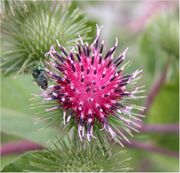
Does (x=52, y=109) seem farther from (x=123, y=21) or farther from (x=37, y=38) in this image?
(x=123, y=21)

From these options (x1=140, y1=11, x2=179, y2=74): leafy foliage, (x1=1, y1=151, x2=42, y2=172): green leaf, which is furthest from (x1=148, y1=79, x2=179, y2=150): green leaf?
(x1=1, y1=151, x2=42, y2=172): green leaf

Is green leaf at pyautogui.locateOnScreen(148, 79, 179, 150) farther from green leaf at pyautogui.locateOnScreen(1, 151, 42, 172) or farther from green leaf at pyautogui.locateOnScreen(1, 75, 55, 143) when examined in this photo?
green leaf at pyautogui.locateOnScreen(1, 151, 42, 172)

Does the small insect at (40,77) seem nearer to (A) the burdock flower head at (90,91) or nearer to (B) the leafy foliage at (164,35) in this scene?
(A) the burdock flower head at (90,91)

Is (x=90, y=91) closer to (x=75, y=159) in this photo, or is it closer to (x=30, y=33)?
(x=75, y=159)

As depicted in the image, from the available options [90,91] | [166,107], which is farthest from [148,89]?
[90,91]

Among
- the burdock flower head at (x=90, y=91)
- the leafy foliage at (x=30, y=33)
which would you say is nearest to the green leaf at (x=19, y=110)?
the leafy foliage at (x=30, y=33)

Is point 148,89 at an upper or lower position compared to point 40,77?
lower
